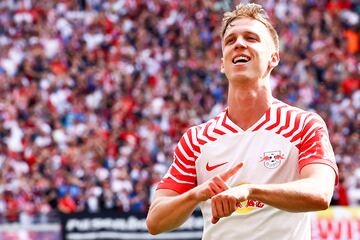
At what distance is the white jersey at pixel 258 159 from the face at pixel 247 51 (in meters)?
0.22

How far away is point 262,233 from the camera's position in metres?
4.62

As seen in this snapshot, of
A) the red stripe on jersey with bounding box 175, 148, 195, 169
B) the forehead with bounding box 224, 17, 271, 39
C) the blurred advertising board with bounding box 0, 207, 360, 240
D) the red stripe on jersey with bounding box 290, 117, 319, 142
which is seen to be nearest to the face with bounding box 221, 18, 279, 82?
the forehead with bounding box 224, 17, 271, 39

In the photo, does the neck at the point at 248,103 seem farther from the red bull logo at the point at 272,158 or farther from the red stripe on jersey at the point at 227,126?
the red bull logo at the point at 272,158

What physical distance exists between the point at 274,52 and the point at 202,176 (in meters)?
0.66

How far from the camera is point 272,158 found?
4.59 meters

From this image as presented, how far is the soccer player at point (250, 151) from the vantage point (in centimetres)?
446

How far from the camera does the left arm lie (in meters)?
3.95

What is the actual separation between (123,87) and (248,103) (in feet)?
59.9

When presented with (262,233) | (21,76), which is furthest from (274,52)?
(21,76)

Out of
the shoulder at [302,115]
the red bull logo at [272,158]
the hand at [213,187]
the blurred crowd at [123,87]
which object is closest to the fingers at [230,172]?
the hand at [213,187]

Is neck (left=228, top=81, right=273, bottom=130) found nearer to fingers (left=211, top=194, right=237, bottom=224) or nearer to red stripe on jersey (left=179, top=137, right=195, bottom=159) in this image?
red stripe on jersey (left=179, top=137, right=195, bottom=159)

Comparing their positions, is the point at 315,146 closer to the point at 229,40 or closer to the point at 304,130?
the point at 304,130

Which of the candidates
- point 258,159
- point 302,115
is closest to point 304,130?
point 302,115

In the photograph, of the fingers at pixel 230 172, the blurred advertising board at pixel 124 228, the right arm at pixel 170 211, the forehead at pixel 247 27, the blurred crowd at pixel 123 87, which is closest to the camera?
the fingers at pixel 230 172
